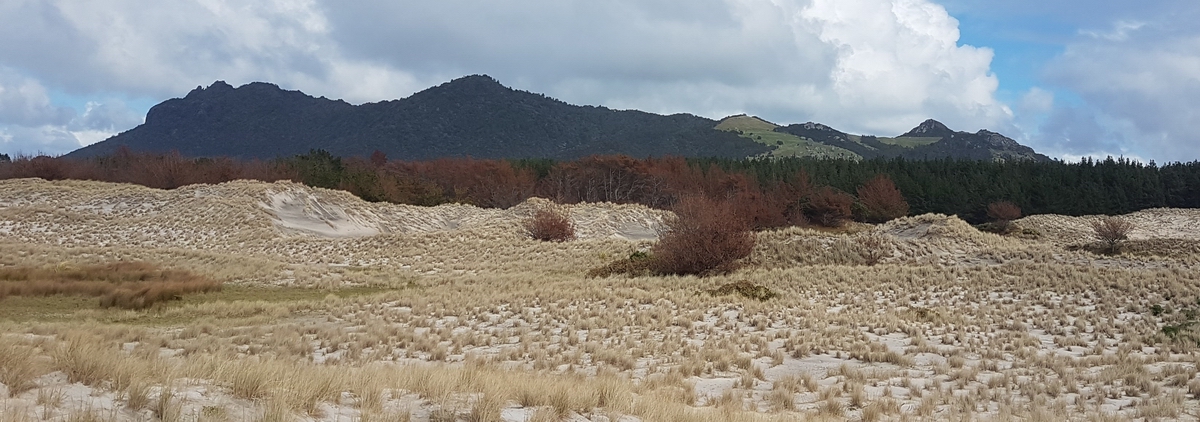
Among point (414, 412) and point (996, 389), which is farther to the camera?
point (996, 389)

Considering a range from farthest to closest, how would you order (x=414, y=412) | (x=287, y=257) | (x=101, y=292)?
1. (x=287, y=257)
2. (x=101, y=292)
3. (x=414, y=412)

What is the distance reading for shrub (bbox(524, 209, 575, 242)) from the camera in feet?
128

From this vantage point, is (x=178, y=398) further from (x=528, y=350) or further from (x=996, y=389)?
(x=996, y=389)

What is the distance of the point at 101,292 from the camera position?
19203 millimetres

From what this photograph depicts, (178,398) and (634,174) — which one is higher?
(634,174)

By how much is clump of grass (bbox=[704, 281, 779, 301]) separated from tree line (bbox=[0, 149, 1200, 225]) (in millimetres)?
35595

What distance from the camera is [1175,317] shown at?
13656mm

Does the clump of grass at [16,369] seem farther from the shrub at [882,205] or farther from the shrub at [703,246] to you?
the shrub at [882,205]

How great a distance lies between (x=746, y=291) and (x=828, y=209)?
39.4 metres

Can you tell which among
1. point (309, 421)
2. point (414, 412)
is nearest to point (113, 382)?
point (309, 421)

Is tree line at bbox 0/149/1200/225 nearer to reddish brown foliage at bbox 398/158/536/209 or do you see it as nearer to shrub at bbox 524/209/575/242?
reddish brown foliage at bbox 398/158/536/209

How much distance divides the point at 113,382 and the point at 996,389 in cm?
917

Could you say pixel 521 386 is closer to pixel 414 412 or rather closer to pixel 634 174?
pixel 414 412

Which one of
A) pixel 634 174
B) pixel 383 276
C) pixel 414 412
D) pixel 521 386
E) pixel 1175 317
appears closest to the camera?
pixel 414 412
